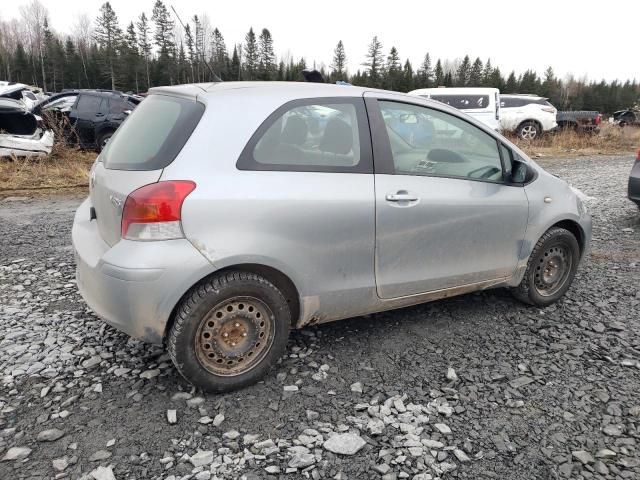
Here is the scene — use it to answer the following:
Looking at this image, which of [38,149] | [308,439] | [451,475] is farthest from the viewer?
[38,149]

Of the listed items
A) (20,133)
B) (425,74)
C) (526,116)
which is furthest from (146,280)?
(425,74)

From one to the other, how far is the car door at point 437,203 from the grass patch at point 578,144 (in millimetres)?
12976

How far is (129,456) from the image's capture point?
7.49 feet

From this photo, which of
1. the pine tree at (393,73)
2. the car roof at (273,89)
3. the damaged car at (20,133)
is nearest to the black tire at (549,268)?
the car roof at (273,89)

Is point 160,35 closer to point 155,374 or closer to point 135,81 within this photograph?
point 135,81

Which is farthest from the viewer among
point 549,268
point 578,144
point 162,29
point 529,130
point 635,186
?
point 162,29

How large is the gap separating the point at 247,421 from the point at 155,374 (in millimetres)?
713

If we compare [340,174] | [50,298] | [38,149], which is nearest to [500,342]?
[340,174]

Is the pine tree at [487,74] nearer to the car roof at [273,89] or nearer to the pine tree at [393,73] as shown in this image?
the pine tree at [393,73]

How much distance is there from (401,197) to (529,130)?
16948 mm

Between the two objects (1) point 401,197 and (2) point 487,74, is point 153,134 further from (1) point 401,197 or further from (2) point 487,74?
(2) point 487,74

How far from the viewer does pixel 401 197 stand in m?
3.03

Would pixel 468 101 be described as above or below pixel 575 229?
above

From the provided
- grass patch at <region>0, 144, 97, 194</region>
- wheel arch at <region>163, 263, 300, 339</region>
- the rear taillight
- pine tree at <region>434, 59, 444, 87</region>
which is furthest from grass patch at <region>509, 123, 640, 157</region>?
pine tree at <region>434, 59, 444, 87</region>
